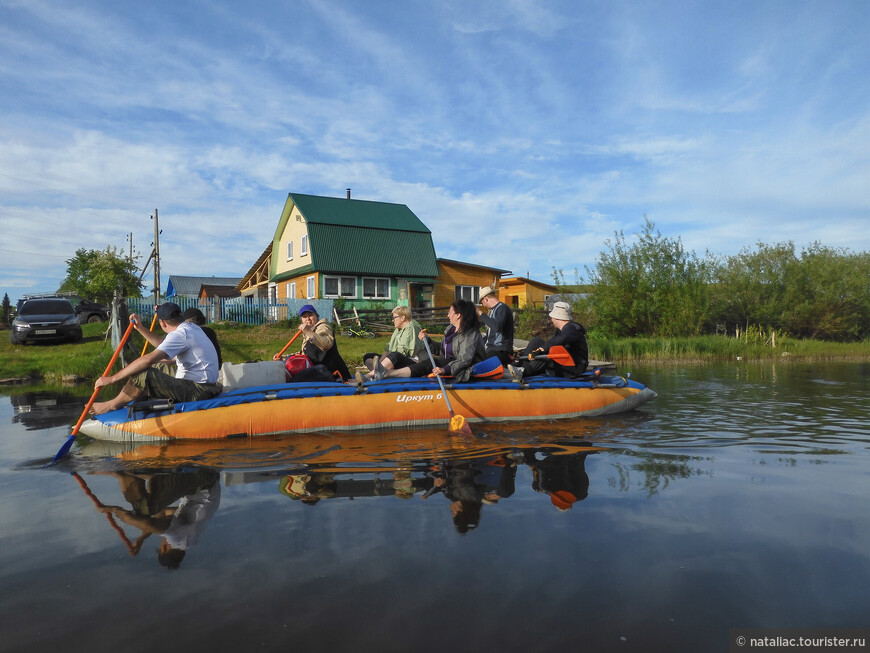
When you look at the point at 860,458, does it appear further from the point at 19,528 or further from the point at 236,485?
the point at 19,528

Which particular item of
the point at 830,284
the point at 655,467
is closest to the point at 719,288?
the point at 830,284

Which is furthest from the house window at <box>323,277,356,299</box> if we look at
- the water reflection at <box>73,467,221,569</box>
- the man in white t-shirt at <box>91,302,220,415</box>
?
the water reflection at <box>73,467,221,569</box>

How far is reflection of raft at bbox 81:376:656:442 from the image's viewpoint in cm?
734

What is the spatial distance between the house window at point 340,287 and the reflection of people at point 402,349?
20.1 meters

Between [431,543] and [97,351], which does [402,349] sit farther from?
[97,351]

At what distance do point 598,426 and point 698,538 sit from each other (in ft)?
14.6

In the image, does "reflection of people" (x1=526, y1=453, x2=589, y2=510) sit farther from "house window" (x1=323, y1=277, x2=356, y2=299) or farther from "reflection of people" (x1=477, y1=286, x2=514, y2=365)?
"house window" (x1=323, y1=277, x2=356, y2=299)

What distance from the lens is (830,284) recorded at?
30797 mm

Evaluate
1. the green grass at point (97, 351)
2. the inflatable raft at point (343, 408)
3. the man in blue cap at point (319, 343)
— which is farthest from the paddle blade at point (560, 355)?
the green grass at point (97, 351)

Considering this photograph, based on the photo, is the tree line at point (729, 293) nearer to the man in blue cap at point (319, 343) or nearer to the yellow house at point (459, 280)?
the yellow house at point (459, 280)

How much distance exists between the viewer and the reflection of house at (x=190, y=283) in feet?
184

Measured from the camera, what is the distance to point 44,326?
18969mm

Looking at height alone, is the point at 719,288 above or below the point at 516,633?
above

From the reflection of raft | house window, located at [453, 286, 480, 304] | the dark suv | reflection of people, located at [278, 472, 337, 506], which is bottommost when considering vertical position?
reflection of people, located at [278, 472, 337, 506]
